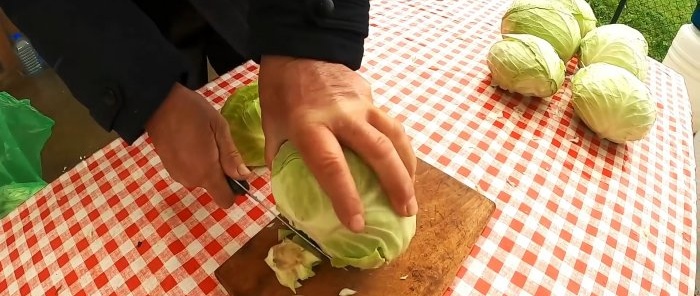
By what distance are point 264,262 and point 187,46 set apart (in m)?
0.77

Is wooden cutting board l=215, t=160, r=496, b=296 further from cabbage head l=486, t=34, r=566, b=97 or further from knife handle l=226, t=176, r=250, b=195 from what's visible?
cabbage head l=486, t=34, r=566, b=97

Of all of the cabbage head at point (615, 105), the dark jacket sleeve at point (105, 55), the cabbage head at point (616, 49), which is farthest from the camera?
the cabbage head at point (616, 49)

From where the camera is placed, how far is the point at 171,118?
0.92 m

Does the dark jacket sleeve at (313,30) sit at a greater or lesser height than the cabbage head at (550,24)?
greater

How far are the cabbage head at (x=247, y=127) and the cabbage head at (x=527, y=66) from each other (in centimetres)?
73

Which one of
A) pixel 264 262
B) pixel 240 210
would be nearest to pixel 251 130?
pixel 240 210

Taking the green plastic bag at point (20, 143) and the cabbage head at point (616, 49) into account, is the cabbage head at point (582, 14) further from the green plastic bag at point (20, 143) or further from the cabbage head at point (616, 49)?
the green plastic bag at point (20, 143)

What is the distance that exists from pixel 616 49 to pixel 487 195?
0.68 metres

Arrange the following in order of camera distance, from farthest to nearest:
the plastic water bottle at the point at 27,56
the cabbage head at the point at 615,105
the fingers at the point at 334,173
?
the plastic water bottle at the point at 27,56, the cabbage head at the point at 615,105, the fingers at the point at 334,173

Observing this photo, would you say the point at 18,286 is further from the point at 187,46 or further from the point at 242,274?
the point at 187,46

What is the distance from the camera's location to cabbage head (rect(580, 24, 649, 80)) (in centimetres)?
150

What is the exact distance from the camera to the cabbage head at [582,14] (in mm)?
1640

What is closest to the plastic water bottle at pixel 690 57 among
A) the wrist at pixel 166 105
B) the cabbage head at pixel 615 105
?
the cabbage head at pixel 615 105

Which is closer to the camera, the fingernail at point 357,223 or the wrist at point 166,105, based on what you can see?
the fingernail at point 357,223
